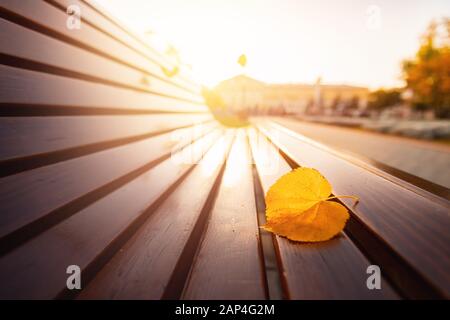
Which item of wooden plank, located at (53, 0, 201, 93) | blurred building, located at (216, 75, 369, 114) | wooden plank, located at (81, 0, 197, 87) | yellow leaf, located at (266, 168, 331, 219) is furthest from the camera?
blurred building, located at (216, 75, 369, 114)

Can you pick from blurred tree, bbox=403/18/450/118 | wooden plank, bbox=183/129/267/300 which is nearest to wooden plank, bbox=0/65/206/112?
wooden plank, bbox=183/129/267/300

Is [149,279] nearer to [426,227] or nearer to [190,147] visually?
[426,227]

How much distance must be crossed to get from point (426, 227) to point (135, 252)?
2.36 ft

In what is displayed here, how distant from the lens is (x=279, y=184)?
2.59ft

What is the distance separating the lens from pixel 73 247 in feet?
1.99

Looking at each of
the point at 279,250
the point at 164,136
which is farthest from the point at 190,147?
the point at 279,250

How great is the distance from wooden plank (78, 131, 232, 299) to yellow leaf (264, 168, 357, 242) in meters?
0.24

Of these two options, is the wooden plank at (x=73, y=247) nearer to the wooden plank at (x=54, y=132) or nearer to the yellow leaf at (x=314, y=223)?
the wooden plank at (x=54, y=132)

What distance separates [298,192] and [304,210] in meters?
0.06

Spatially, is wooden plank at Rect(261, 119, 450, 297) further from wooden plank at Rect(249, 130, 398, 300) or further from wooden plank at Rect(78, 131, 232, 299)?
wooden plank at Rect(78, 131, 232, 299)

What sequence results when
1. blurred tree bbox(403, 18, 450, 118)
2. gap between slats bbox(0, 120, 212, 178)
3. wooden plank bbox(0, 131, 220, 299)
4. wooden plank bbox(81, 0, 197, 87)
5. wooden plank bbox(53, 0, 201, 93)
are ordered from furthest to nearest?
1. blurred tree bbox(403, 18, 450, 118)
2. wooden plank bbox(81, 0, 197, 87)
3. wooden plank bbox(53, 0, 201, 93)
4. gap between slats bbox(0, 120, 212, 178)
5. wooden plank bbox(0, 131, 220, 299)

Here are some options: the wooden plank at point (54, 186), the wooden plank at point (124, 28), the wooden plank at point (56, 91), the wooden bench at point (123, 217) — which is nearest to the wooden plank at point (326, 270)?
the wooden bench at point (123, 217)

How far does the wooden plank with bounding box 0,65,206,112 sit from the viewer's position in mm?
694
